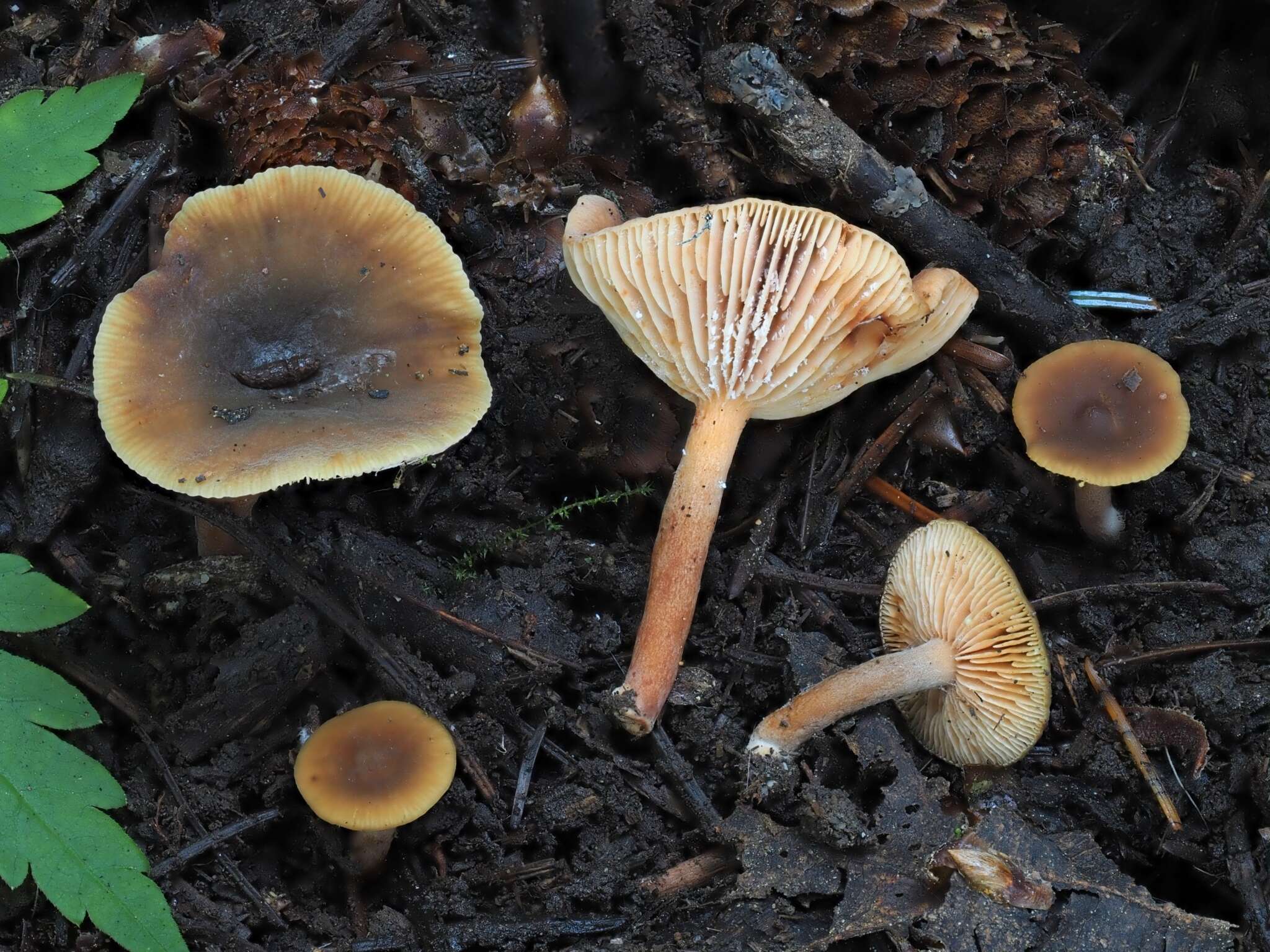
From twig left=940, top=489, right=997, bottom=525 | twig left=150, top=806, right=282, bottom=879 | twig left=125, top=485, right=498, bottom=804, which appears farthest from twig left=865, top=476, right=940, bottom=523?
twig left=150, top=806, right=282, bottom=879

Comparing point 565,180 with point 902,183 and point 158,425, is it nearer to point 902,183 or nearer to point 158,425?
point 902,183

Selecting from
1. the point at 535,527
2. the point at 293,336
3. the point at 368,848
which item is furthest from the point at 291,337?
the point at 368,848

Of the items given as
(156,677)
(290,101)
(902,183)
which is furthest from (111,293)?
(902,183)

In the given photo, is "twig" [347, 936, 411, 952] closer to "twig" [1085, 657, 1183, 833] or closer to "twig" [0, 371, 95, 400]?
"twig" [0, 371, 95, 400]

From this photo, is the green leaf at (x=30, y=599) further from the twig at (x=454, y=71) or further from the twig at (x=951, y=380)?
the twig at (x=951, y=380)

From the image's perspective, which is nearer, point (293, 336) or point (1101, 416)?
point (293, 336)

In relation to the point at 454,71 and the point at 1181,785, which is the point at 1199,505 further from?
the point at 454,71
